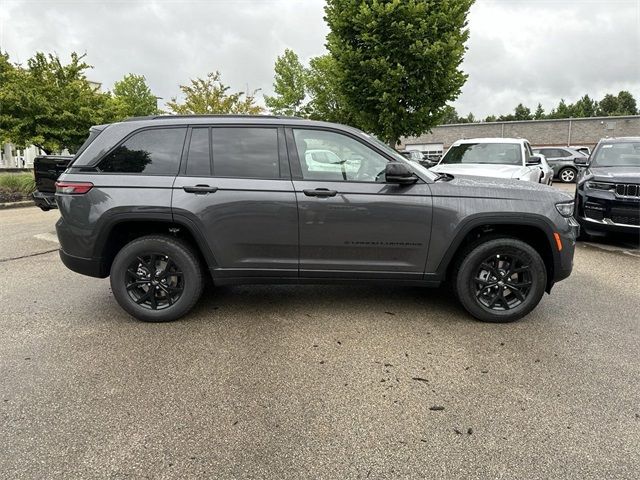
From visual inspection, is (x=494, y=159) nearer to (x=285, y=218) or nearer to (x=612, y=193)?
(x=612, y=193)

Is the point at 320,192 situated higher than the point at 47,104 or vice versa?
the point at 47,104

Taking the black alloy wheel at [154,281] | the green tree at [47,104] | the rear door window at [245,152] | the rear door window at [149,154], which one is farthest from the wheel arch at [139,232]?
the green tree at [47,104]

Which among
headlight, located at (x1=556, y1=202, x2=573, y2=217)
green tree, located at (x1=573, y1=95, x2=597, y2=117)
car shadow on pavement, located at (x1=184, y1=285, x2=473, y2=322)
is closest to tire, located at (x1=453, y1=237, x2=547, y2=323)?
car shadow on pavement, located at (x1=184, y1=285, x2=473, y2=322)

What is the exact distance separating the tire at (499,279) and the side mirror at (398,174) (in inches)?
35.0

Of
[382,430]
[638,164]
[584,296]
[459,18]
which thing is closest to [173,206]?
[382,430]

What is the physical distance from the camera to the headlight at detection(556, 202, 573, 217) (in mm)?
3854

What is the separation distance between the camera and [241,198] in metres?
3.78

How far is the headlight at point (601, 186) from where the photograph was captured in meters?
6.73

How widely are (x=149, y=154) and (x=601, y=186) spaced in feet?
22.1

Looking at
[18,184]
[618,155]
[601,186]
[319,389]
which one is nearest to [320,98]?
[18,184]

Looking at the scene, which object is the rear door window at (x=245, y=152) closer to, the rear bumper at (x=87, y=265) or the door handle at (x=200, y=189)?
the door handle at (x=200, y=189)

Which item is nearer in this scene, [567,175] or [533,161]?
[533,161]

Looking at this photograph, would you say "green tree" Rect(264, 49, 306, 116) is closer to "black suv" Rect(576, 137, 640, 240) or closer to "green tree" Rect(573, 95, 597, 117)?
"black suv" Rect(576, 137, 640, 240)

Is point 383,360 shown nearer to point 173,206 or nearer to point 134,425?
point 134,425
